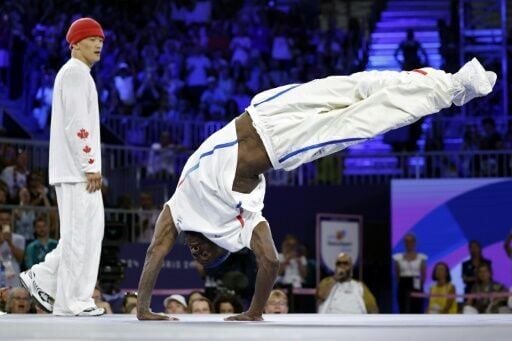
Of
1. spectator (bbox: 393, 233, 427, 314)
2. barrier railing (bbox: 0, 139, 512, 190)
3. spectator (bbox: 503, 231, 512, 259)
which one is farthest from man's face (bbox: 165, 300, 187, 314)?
spectator (bbox: 503, 231, 512, 259)

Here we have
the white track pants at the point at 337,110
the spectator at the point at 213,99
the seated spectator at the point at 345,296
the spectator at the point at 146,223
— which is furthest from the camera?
the spectator at the point at 213,99

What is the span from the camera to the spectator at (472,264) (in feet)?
42.1

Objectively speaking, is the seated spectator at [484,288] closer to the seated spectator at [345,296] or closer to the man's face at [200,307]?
the seated spectator at [345,296]

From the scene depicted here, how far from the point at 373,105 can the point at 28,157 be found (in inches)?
253

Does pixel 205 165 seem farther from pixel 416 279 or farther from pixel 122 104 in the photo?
pixel 122 104

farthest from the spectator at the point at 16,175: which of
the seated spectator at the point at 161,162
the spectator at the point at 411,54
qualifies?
the spectator at the point at 411,54

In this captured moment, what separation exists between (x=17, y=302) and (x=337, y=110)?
320 centimetres

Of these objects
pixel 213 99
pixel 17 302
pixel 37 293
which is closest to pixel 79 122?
pixel 37 293

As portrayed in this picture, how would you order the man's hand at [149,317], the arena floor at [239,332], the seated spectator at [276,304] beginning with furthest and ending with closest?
the seated spectator at [276,304] → the man's hand at [149,317] → the arena floor at [239,332]

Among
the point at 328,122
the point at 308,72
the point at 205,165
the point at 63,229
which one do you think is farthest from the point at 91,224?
the point at 308,72

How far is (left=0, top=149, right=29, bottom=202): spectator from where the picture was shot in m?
11.7

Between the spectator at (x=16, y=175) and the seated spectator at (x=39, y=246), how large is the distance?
1398mm

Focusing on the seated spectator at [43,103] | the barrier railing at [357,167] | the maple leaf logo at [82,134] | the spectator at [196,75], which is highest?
the spectator at [196,75]

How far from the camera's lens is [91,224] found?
6.99 m
